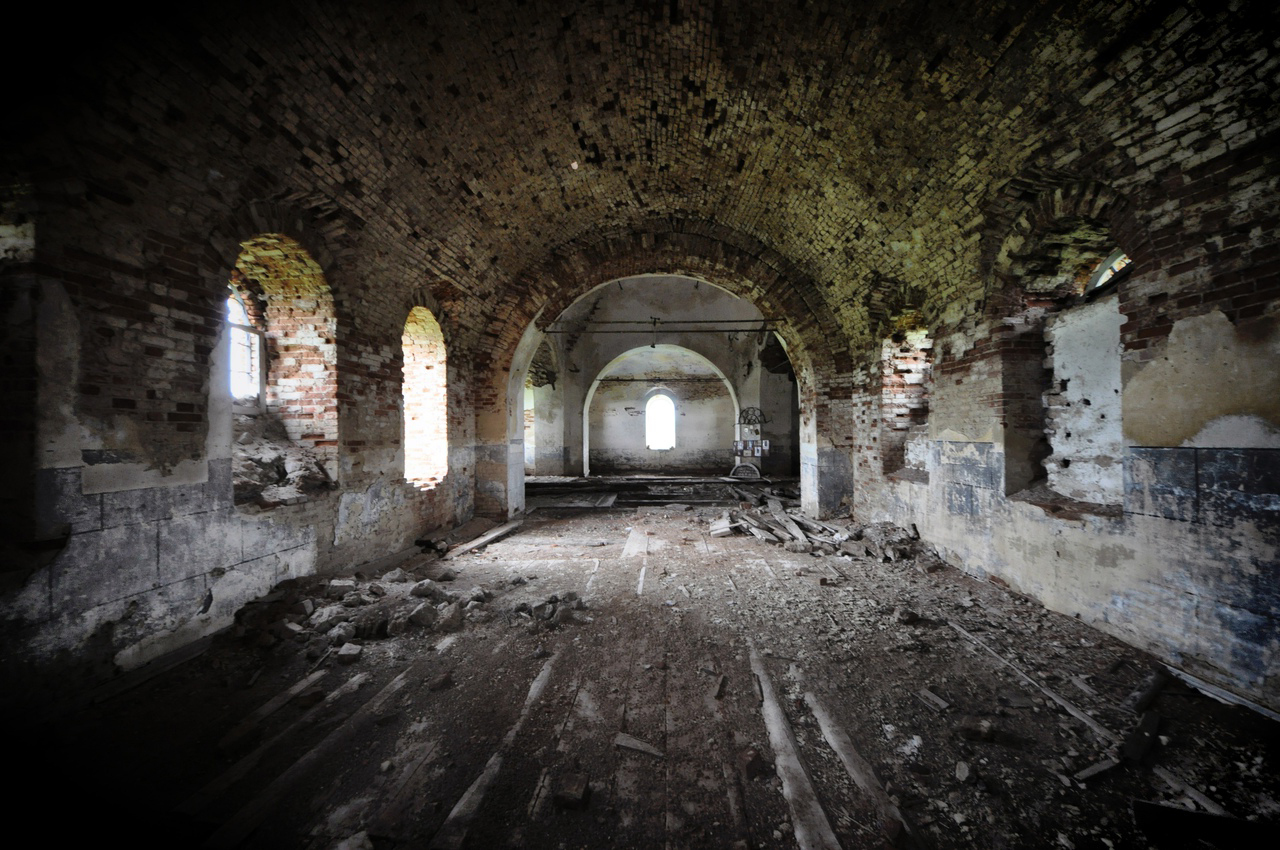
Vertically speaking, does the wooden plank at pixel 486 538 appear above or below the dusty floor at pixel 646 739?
above

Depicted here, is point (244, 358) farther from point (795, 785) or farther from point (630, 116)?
point (795, 785)

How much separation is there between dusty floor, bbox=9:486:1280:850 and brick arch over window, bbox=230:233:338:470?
5.70 ft

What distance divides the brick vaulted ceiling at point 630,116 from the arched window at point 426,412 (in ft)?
2.92

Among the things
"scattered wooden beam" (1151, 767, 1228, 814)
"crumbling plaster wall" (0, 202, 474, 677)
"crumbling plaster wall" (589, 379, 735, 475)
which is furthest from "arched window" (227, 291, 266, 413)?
"crumbling plaster wall" (589, 379, 735, 475)

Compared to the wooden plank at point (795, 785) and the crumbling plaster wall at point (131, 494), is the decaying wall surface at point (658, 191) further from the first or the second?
the wooden plank at point (795, 785)

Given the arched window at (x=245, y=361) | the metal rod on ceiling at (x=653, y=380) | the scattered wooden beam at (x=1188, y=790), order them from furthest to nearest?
the metal rod on ceiling at (x=653, y=380) < the arched window at (x=245, y=361) < the scattered wooden beam at (x=1188, y=790)

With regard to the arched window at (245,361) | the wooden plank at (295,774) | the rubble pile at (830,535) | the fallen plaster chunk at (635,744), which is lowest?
the fallen plaster chunk at (635,744)

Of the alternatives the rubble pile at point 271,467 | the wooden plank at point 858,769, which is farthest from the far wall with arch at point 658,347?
the wooden plank at point 858,769

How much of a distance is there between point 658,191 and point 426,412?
4.97 meters

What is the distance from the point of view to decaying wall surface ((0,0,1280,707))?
276 centimetres

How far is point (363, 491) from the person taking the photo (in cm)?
527

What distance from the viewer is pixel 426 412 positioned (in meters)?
7.20

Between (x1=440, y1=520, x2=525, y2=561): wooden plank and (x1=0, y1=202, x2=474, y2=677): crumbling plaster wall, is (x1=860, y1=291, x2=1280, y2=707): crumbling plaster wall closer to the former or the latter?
(x1=440, y1=520, x2=525, y2=561): wooden plank

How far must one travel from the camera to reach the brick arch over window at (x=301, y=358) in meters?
4.80
